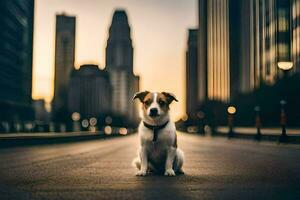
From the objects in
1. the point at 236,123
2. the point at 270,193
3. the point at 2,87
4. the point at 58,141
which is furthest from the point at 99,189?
the point at 2,87

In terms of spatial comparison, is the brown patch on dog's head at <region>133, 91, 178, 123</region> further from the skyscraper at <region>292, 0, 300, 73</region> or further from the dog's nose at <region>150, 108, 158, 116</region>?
the skyscraper at <region>292, 0, 300, 73</region>

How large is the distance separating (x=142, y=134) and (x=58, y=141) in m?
27.2

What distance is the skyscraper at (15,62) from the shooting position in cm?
11560

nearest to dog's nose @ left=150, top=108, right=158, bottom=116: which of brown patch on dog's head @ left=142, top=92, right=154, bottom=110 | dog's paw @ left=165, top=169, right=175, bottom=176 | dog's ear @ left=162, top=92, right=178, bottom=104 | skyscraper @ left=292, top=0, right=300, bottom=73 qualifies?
brown patch on dog's head @ left=142, top=92, right=154, bottom=110

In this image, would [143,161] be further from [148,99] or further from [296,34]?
[296,34]

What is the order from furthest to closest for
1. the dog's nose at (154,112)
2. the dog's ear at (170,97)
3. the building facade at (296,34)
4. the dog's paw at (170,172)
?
the building facade at (296,34) < the dog's paw at (170,172) < the dog's ear at (170,97) < the dog's nose at (154,112)

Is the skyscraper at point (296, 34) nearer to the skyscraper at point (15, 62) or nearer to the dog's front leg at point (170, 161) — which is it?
the skyscraper at point (15, 62)

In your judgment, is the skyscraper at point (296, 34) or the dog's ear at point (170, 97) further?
the skyscraper at point (296, 34)

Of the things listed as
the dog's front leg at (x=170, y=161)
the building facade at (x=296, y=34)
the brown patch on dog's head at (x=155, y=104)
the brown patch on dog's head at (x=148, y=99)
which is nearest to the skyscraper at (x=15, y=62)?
the building facade at (x=296, y=34)

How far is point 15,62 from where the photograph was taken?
418 ft

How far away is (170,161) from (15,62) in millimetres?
124070

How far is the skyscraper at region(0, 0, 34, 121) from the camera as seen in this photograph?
379 feet

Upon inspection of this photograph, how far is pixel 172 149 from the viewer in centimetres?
805

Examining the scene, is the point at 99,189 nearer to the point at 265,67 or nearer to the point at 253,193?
the point at 253,193
